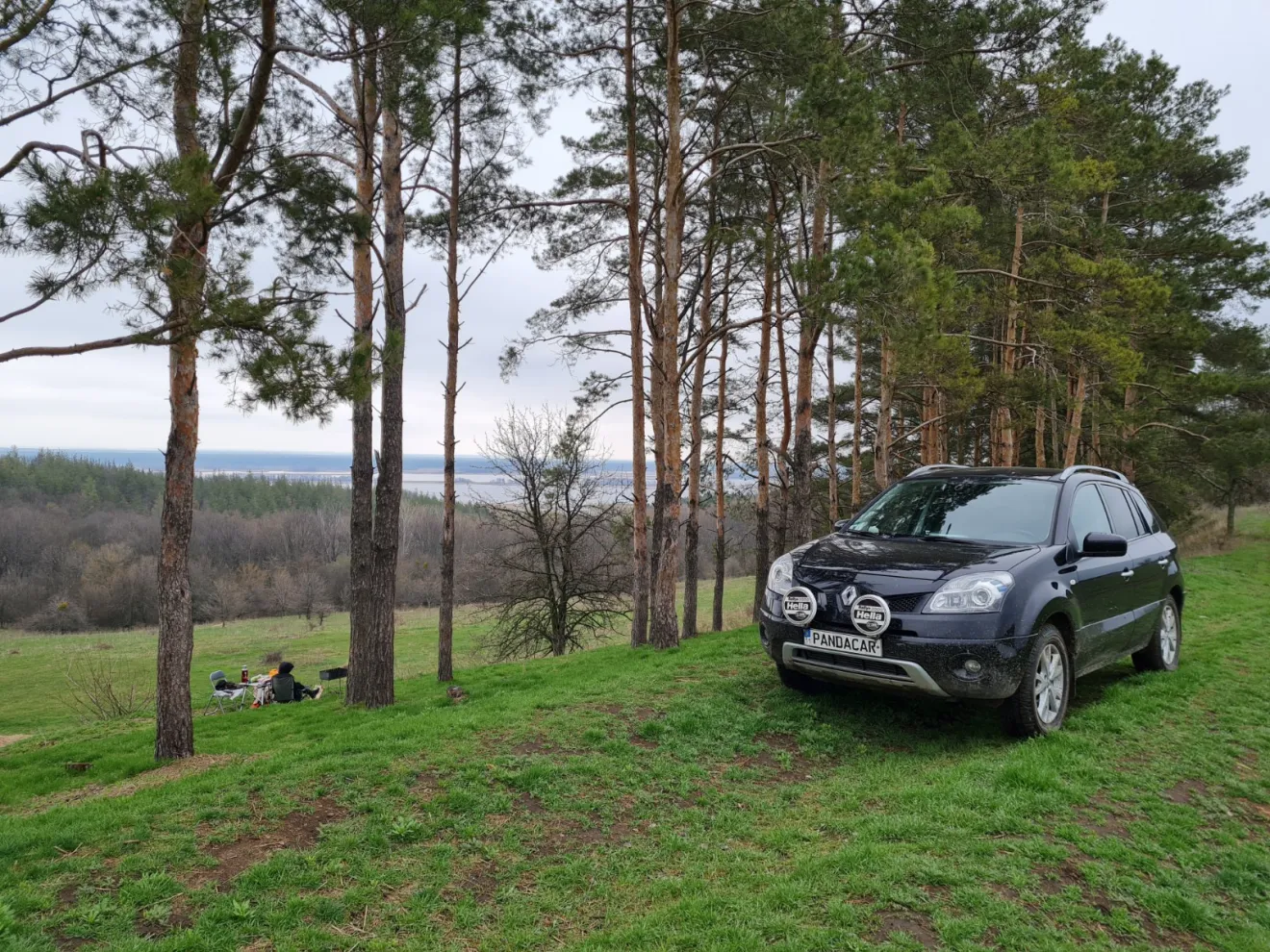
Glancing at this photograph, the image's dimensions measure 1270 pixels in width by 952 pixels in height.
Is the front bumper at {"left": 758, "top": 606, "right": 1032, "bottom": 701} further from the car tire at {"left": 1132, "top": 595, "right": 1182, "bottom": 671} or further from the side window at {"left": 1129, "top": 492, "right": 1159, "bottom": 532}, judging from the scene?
the side window at {"left": 1129, "top": 492, "right": 1159, "bottom": 532}

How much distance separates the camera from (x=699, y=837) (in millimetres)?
3748

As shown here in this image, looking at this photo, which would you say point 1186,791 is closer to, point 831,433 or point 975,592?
point 975,592

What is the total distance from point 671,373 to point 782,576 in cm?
657

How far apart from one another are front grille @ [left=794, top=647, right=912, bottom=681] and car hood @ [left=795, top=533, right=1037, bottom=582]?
0.54 metres

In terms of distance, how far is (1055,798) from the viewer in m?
3.89

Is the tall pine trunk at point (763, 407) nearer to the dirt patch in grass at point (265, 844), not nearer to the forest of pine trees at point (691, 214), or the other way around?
the forest of pine trees at point (691, 214)

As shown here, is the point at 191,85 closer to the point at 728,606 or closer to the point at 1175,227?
the point at 1175,227

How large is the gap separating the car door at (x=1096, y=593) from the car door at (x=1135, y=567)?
0.22ft

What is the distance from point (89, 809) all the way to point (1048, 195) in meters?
14.6

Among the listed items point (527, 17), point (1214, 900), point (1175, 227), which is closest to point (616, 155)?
point (527, 17)

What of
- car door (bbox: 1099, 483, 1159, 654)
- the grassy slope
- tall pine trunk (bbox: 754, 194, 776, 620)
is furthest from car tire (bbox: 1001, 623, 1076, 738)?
the grassy slope

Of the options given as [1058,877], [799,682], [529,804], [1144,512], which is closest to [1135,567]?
[1144,512]

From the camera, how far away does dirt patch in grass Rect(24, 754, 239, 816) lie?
683cm

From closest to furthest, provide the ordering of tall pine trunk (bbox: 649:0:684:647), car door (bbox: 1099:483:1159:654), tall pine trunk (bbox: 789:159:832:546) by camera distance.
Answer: car door (bbox: 1099:483:1159:654)
tall pine trunk (bbox: 649:0:684:647)
tall pine trunk (bbox: 789:159:832:546)
